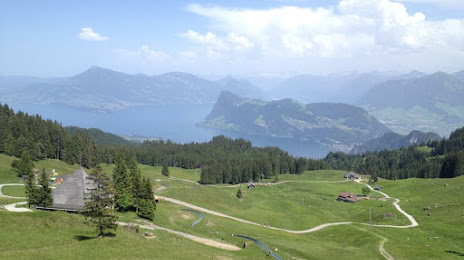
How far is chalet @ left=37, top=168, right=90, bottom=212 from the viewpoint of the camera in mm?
68812

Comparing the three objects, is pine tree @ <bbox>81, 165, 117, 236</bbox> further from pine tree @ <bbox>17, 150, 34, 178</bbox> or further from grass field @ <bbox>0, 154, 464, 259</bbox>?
pine tree @ <bbox>17, 150, 34, 178</bbox>

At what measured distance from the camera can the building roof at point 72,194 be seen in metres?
68.9

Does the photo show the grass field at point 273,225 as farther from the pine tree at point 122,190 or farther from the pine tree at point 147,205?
the pine tree at point 122,190

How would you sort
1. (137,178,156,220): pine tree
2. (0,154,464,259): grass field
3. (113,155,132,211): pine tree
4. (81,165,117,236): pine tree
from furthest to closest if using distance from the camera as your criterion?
1. (113,155,132,211): pine tree
2. (137,178,156,220): pine tree
3. (81,165,117,236): pine tree
4. (0,154,464,259): grass field

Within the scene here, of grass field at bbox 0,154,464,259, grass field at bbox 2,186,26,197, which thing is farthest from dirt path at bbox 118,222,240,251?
grass field at bbox 2,186,26,197

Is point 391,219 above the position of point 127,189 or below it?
below

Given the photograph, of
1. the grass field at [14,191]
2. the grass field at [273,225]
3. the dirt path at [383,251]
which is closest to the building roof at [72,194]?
the grass field at [273,225]

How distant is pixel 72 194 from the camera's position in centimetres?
7075

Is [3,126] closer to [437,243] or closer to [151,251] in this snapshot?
[151,251]

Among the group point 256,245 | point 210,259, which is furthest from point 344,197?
point 210,259

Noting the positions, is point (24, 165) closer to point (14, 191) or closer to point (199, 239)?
point (14, 191)

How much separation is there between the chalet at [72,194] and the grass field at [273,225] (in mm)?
8358

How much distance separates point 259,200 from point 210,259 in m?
82.7

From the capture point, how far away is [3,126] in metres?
137
